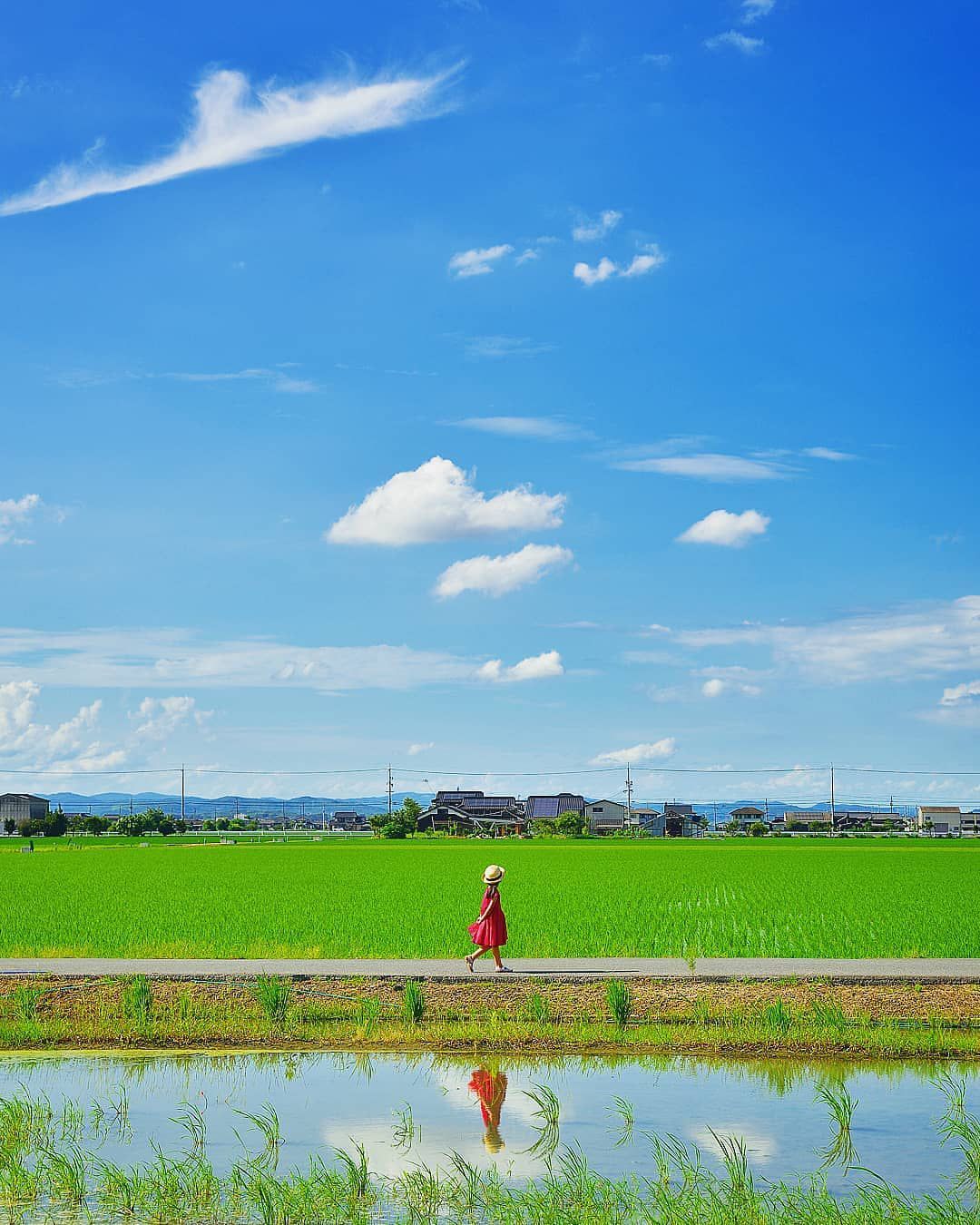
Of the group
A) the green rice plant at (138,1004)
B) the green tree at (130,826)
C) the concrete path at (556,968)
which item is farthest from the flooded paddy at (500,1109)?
the green tree at (130,826)

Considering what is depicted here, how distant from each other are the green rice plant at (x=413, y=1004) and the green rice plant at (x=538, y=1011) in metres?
1.25

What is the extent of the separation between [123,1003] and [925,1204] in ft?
33.2

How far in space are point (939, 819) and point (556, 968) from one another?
180 meters

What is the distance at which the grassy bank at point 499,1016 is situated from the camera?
14320mm

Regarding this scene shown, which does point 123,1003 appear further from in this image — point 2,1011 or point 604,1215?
point 604,1215

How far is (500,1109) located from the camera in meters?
11.5

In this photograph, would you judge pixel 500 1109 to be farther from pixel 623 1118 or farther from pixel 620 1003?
pixel 620 1003

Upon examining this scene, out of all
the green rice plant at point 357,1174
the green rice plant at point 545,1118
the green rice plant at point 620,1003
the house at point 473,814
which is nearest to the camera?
the green rice plant at point 357,1174

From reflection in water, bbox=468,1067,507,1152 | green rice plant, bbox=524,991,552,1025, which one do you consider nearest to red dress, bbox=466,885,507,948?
green rice plant, bbox=524,991,552,1025

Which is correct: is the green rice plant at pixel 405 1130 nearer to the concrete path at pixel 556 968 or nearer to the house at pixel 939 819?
the concrete path at pixel 556 968

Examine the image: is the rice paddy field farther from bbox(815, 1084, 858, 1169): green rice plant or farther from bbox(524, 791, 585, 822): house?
bbox(524, 791, 585, 822): house

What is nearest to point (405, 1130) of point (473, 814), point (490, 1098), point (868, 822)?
point (490, 1098)

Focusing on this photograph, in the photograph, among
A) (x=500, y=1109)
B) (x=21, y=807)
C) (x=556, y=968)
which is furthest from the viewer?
(x=21, y=807)

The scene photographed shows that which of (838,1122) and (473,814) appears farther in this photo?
(473,814)
